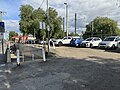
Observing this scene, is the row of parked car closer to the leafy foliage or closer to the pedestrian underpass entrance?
the pedestrian underpass entrance

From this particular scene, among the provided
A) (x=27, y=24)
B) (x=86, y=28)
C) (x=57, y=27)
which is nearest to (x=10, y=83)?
(x=57, y=27)

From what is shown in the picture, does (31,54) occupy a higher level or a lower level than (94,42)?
lower

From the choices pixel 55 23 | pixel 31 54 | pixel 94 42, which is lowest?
pixel 31 54

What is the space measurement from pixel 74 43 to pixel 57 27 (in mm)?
27378

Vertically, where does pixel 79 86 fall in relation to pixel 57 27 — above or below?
below

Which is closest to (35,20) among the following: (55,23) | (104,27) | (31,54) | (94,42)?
(55,23)

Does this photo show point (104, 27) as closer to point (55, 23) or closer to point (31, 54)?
point (55, 23)

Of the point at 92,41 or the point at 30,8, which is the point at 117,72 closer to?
the point at 92,41

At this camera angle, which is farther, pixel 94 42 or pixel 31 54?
pixel 94 42

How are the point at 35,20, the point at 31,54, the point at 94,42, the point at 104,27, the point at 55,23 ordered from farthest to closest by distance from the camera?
the point at 104,27
the point at 35,20
the point at 55,23
the point at 94,42
the point at 31,54

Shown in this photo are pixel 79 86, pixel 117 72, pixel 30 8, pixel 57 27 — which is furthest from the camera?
pixel 30 8

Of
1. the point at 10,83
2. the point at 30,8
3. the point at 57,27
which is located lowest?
the point at 10,83

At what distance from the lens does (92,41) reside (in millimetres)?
43062

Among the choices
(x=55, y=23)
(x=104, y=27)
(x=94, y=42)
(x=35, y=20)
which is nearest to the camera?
(x=94, y=42)
